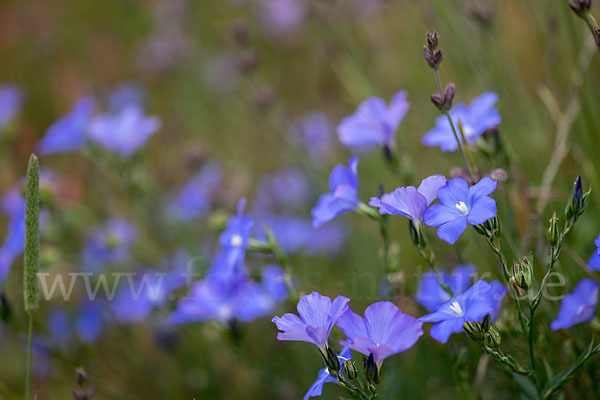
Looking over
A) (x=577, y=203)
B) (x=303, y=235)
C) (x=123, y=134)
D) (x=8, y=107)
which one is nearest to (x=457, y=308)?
(x=577, y=203)

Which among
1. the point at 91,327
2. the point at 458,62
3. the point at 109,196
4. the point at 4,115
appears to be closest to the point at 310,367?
the point at 91,327

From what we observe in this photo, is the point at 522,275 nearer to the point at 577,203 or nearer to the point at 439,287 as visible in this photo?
the point at 577,203

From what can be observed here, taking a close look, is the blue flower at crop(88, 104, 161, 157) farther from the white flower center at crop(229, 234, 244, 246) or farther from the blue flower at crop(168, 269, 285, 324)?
the white flower center at crop(229, 234, 244, 246)

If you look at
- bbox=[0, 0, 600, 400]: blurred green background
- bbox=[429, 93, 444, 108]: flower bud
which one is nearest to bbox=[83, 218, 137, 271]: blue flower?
bbox=[0, 0, 600, 400]: blurred green background

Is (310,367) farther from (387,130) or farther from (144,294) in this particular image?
(387,130)

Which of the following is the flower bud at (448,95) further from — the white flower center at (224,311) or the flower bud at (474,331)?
the white flower center at (224,311)

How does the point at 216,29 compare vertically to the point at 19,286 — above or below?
above
